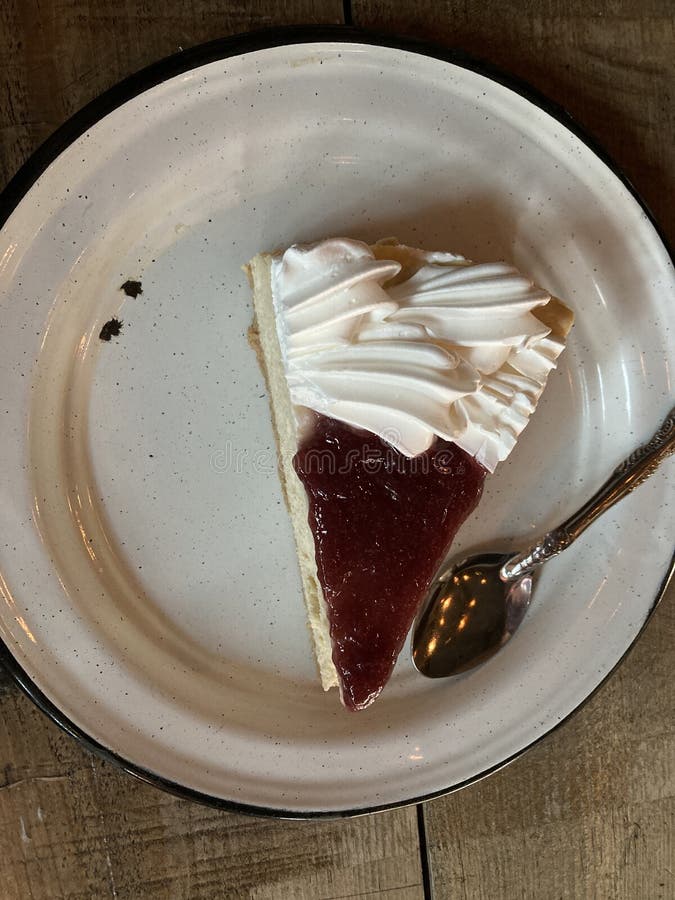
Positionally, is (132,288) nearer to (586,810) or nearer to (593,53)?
(593,53)

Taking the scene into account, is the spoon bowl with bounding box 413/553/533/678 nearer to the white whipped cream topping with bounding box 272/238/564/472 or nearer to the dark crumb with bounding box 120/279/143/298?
the white whipped cream topping with bounding box 272/238/564/472

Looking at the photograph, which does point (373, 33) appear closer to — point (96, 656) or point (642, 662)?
point (96, 656)

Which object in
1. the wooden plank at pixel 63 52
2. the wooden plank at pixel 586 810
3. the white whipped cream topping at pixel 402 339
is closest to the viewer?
the white whipped cream topping at pixel 402 339

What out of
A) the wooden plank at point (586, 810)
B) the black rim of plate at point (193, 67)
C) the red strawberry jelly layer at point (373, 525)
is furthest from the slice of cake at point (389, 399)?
the wooden plank at point (586, 810)

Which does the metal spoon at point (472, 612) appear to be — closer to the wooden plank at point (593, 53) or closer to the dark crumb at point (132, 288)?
the wooden plank at point (593, 53)

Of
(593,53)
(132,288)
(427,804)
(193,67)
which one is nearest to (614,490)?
(427,804)
